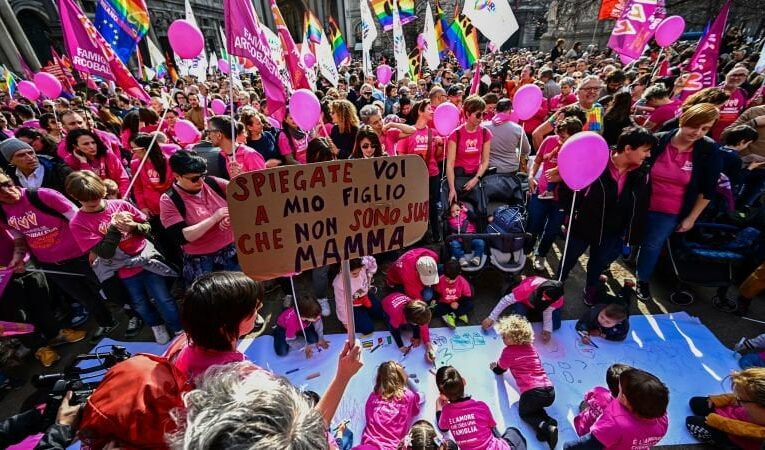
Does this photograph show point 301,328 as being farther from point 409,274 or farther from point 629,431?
point 629,431

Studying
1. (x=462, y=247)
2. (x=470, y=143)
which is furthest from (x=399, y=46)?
(x=462, y=247)

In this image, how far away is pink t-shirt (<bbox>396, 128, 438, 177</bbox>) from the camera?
4.39 meters

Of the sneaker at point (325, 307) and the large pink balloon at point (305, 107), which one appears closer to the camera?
the sneaker at point (325, 307)

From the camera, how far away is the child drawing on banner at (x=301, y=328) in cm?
316

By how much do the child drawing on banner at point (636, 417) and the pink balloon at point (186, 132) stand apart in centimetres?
566

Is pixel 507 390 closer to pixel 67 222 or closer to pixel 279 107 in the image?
pixel 279 107

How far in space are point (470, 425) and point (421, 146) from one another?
3201mm

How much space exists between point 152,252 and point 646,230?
4.89 m

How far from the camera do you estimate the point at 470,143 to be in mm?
4230

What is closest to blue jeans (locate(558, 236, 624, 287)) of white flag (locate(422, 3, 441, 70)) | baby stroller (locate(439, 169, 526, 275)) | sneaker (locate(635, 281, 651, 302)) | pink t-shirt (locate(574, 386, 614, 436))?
baby stroller (locate(439, 169, 526, 275))

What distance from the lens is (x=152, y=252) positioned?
310cm

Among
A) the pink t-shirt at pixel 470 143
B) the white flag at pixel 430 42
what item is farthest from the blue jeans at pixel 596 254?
the white flag at pixel 430 42

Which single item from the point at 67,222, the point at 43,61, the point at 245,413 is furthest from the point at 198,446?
the point at 43,61

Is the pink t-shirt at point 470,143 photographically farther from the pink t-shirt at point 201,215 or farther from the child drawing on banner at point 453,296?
the pink t-shirt at point 201,215
